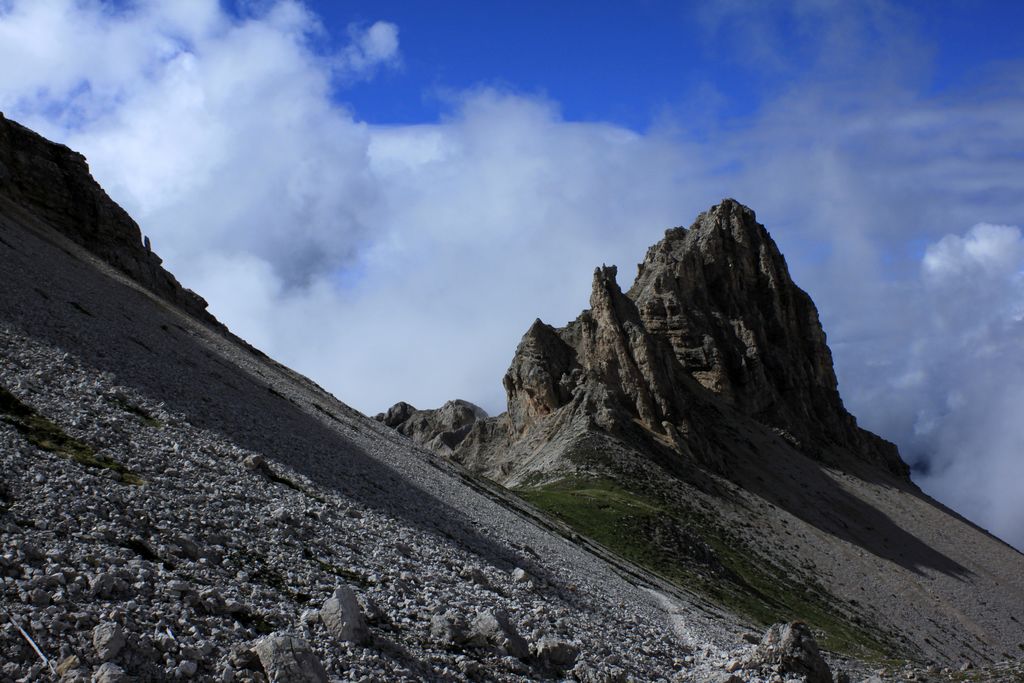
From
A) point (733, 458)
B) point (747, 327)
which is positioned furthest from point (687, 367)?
point (733, 458)

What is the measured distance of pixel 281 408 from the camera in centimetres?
5072

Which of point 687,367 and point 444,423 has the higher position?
point 687,367

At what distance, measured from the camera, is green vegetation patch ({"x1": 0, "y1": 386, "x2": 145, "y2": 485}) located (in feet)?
76.1

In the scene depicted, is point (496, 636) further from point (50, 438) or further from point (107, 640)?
point (50, 438)

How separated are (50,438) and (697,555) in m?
59.5

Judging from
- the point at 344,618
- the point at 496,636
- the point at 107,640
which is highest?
the point at 496,636

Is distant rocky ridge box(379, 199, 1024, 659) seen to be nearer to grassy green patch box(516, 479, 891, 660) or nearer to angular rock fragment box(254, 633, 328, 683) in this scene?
grassy green patch box(516, 479, 891, 660)

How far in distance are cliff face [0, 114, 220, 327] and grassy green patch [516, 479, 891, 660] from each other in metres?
43.1

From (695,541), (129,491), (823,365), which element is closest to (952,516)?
(823,365)

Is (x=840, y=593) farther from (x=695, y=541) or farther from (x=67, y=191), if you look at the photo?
(x=67, y=191)

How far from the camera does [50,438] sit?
966 inches

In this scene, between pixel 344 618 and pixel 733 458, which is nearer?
pixel 344 618

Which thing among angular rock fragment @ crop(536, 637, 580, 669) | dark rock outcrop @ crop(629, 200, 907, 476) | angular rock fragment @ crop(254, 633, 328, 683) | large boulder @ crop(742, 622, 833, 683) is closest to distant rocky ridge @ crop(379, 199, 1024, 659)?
dark rock outcrop @ crop(629, 200, 907, 476)

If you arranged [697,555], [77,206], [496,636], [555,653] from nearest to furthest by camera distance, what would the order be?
[496,636], [555,653], [697,555], [77,206]
